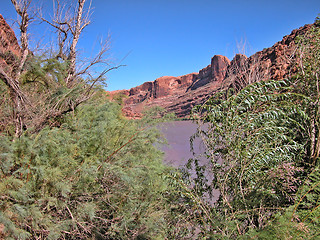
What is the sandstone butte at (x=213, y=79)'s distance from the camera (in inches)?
139

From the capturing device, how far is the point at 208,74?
8819 centimetres

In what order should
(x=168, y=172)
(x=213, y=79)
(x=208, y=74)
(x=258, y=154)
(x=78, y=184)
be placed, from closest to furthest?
(x=258, y=154)
(x=78, y=184)
(x=168, y=172)
(x=213, y=79)
(x=208, y=74)

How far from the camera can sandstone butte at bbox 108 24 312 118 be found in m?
3.54

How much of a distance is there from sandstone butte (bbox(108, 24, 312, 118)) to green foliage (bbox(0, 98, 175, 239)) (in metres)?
1.48

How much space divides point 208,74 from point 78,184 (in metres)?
90.6

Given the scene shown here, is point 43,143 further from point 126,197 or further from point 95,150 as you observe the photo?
point 126,197

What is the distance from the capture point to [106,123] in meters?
3.64

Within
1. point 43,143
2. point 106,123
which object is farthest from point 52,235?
point 106,123

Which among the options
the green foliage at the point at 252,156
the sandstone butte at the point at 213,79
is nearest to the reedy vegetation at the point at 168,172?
the green foliage at the point at 252,156

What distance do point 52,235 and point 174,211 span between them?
1.48 m

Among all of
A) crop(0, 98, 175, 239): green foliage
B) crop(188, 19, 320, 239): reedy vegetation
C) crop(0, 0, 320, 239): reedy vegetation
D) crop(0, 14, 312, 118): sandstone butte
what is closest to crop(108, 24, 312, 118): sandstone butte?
crop(0, 14, 312, 118): sandstone butte

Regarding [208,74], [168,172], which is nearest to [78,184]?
[168,172]

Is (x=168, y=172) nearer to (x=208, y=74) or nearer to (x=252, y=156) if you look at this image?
(x=252, y=156)

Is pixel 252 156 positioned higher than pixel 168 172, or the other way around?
pixel 252 156
